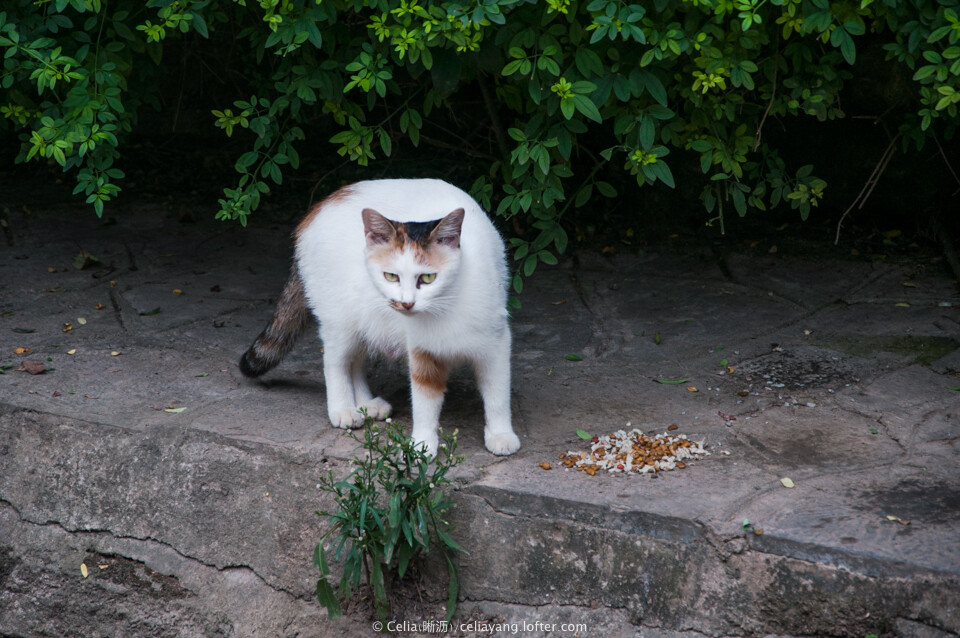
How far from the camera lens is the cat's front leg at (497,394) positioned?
3301 mm

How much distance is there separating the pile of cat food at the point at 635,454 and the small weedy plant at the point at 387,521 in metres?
0.48

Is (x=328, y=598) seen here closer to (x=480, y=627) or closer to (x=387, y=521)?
(x=387, y=521)

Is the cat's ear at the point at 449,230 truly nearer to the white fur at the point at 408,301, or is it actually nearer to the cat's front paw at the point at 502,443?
the white fur at the point at 408,301

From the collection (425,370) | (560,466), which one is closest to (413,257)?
(425,370)

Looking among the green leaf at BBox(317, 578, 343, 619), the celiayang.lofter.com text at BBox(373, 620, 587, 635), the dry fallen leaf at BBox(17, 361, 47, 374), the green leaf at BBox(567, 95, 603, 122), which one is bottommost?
the celiayang.lofter.com text at BBox(373, 620, 587, 635)

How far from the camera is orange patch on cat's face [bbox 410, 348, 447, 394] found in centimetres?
328

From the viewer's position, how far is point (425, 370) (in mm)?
3287

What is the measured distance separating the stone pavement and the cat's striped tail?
14 centimetres

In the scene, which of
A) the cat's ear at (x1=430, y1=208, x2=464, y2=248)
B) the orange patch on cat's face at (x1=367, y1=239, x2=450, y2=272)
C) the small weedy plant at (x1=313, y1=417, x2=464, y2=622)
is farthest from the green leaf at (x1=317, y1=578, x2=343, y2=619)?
the cat's ear at (x1=430, y1=208, x2=464, y2=248)

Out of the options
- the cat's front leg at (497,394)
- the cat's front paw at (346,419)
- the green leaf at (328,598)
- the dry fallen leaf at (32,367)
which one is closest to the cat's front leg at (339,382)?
the cat's front paw at (346,419)

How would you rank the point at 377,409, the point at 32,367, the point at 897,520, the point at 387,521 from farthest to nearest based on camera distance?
the point at 32,367 < the point at 377,409 < the point at 387,521 < the point at 897,520

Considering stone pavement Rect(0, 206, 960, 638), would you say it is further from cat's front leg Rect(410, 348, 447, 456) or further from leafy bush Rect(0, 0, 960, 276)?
leafy bush Rect(0, 0, 960, 276)

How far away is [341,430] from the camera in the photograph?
138 inches

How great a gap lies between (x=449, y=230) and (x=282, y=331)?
1.10m
